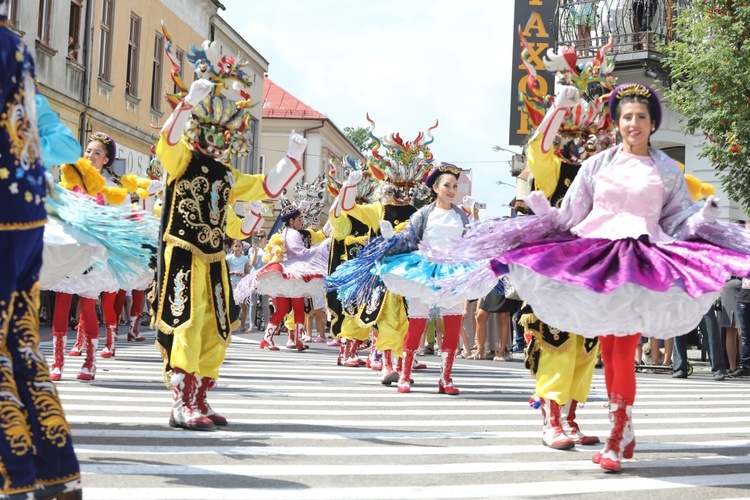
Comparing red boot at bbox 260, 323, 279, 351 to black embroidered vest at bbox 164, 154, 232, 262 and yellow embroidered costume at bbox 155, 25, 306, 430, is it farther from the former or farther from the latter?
black embroidered vest at bbox 164, 154, 232, 262

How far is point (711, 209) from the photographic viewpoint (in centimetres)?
573

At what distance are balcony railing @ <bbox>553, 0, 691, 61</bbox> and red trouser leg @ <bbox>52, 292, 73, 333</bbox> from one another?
16242 millimetres

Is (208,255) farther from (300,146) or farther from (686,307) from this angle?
(686,307)

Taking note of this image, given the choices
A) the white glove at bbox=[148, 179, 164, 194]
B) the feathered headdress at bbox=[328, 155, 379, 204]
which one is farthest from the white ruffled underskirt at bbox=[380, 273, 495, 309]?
the feathered headdress at bbox=[328, 155, 379, 204]

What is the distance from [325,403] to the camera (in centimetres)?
895

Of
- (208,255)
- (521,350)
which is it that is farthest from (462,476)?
(521,350)

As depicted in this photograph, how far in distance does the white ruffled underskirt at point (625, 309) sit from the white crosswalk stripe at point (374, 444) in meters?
0.79

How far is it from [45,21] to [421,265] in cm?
1729

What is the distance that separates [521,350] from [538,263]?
552 inches

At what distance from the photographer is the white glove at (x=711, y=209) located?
5.71 meters

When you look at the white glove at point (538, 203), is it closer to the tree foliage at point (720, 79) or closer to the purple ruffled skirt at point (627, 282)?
the purple ruffled skirt at point (627, 282)

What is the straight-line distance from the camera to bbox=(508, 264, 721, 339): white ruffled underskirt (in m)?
5.62

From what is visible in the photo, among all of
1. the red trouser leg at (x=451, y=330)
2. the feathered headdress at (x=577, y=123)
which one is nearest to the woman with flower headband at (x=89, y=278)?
the red trouser leg at (x=451, y=330)

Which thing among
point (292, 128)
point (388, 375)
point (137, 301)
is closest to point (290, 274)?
point (137, 301)
